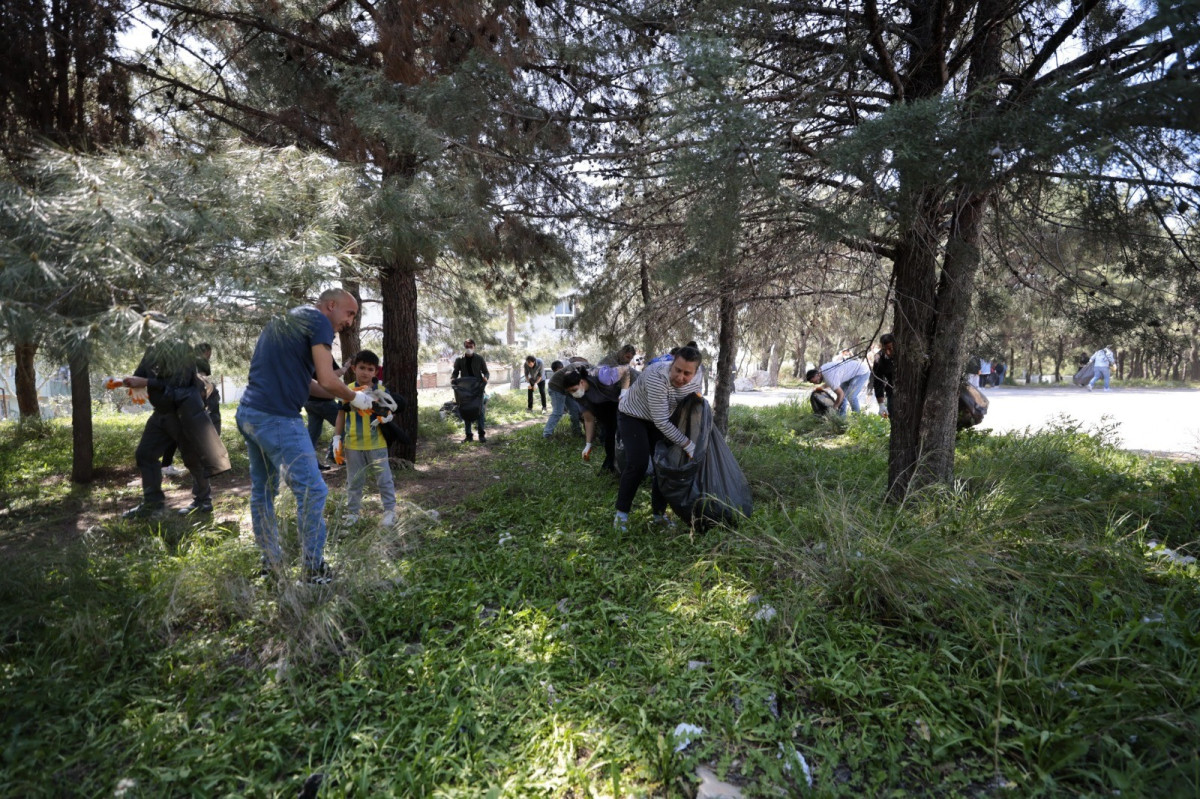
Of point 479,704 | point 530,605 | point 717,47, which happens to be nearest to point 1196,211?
point 717,47

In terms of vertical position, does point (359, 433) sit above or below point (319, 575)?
above

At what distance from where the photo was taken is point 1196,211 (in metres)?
3.21

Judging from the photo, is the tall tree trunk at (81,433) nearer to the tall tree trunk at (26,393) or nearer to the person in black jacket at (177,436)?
the person in black jacket at (177,436)

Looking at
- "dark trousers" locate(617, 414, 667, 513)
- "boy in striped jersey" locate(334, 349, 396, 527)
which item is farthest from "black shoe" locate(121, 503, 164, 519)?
"dark trousers" locate(617, 414, 667, 513)

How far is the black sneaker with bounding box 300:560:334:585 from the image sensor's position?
297 centimetres

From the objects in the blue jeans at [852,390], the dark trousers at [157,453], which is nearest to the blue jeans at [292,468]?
the dark trousers at [157,453]

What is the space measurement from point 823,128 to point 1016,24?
1.38 meters

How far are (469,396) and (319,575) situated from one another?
19.7ft

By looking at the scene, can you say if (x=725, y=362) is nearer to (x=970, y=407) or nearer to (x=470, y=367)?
(x=970, y=407)

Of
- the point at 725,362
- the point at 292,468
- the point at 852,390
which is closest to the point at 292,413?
the point at 292,468

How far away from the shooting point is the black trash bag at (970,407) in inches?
269

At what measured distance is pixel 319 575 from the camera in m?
3.08

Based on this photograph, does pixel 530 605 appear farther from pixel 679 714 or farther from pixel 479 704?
pixel 679 714

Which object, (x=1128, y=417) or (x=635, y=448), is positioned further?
(x=1128, y=417)
